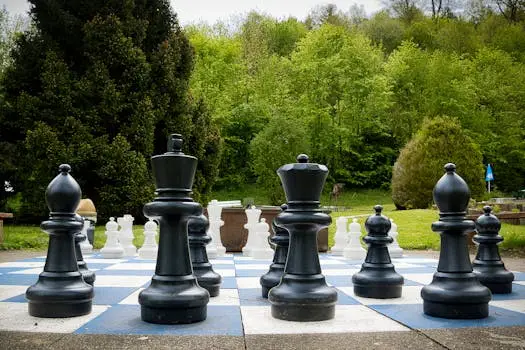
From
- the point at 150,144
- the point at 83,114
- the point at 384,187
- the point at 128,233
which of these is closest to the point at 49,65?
the point at 83,114

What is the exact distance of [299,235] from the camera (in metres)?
2.77

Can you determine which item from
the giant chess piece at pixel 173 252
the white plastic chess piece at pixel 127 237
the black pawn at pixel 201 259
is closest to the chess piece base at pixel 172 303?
the giant chess piece at pixel 173 252

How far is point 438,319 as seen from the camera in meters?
2.63

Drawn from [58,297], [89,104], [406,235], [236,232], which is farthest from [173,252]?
[89,104]

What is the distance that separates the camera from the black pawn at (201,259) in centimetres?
330

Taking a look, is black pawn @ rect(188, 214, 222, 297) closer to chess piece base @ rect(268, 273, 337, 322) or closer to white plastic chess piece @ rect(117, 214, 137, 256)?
chess piece base @ rect(268, 273, 337, 322)

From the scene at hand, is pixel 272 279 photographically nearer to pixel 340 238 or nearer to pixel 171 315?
pixel 171 315

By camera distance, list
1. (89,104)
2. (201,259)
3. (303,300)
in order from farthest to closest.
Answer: (89,104), (201,259), (303,300)

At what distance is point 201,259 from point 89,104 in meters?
12.1

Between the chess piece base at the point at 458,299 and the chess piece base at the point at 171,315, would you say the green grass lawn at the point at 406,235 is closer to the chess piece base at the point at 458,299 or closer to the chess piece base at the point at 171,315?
the chess piece base at the point at 458,299

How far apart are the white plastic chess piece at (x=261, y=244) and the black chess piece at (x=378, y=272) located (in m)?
2.74

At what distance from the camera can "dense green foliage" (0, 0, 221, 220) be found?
44.9ft

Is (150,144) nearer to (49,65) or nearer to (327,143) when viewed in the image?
→ (49,65)

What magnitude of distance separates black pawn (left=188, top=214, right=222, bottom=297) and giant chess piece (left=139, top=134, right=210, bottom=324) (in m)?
0.64
